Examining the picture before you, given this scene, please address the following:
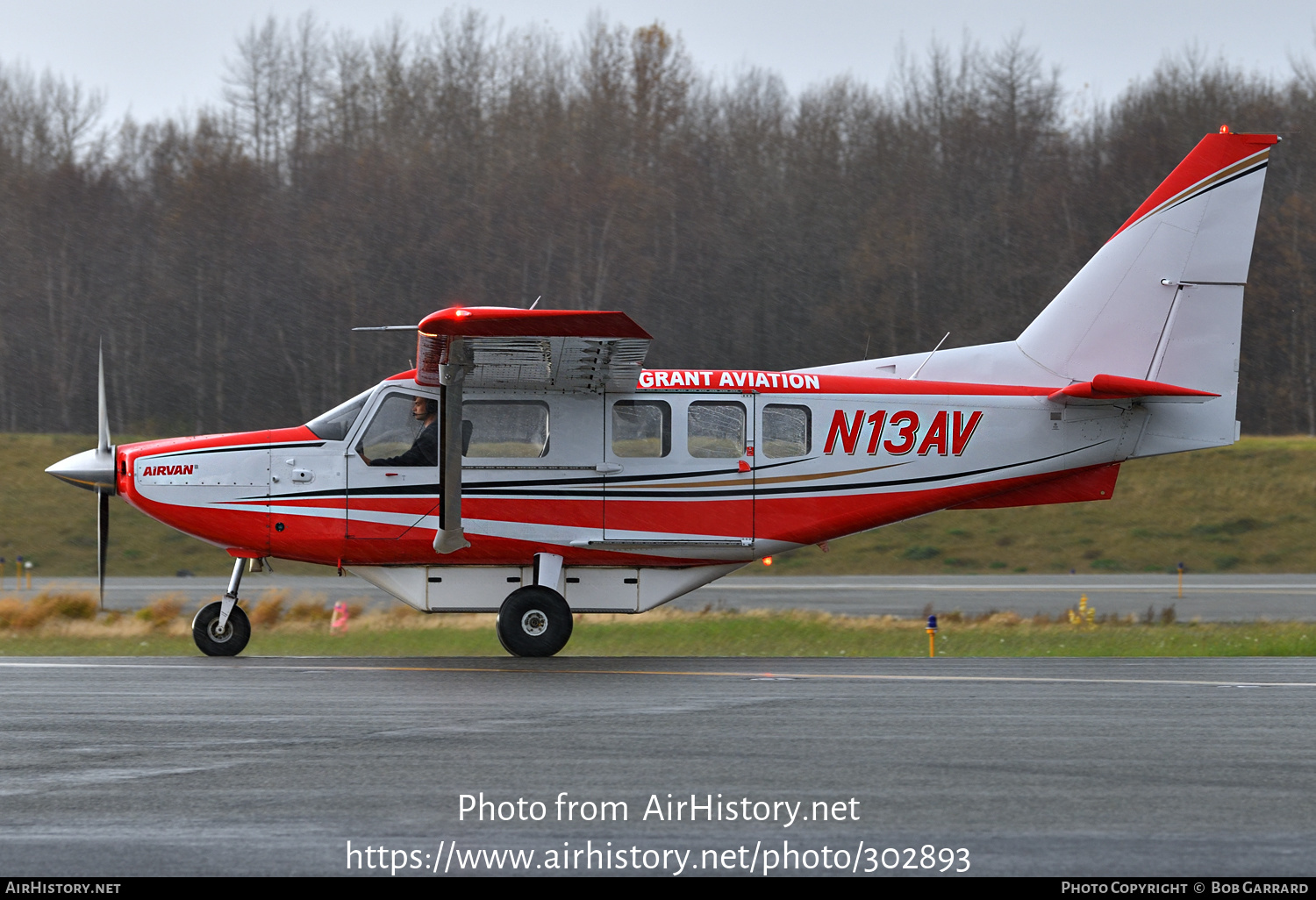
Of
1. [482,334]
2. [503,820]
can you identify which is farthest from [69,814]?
[482,334]

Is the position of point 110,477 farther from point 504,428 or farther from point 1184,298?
point 1184,298

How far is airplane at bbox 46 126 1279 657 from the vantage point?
12.8m

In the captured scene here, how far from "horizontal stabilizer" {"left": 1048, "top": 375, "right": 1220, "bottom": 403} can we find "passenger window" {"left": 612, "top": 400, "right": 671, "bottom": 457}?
3.99 metres

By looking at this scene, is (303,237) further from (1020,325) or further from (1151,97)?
(1151,97)

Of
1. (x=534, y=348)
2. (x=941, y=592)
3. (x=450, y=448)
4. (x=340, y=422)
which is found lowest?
(x=941, y=592)

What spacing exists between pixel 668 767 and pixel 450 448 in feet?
19.7

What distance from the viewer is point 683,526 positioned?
12961 millimetres

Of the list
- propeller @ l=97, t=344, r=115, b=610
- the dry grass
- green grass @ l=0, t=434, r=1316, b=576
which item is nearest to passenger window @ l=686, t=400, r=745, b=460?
the dry grass

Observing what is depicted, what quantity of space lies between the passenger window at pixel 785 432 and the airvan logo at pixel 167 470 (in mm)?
5731

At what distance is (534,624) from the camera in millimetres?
12625

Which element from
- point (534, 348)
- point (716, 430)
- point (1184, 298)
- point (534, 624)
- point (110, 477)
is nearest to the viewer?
point (534, 348)

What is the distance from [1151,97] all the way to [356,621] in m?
46.0

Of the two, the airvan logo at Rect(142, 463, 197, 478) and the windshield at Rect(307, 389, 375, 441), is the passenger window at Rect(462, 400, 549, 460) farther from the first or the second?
the airvan logo at Rect(142, 463, 197, 478)

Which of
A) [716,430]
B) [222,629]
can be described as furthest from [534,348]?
[222,629]
